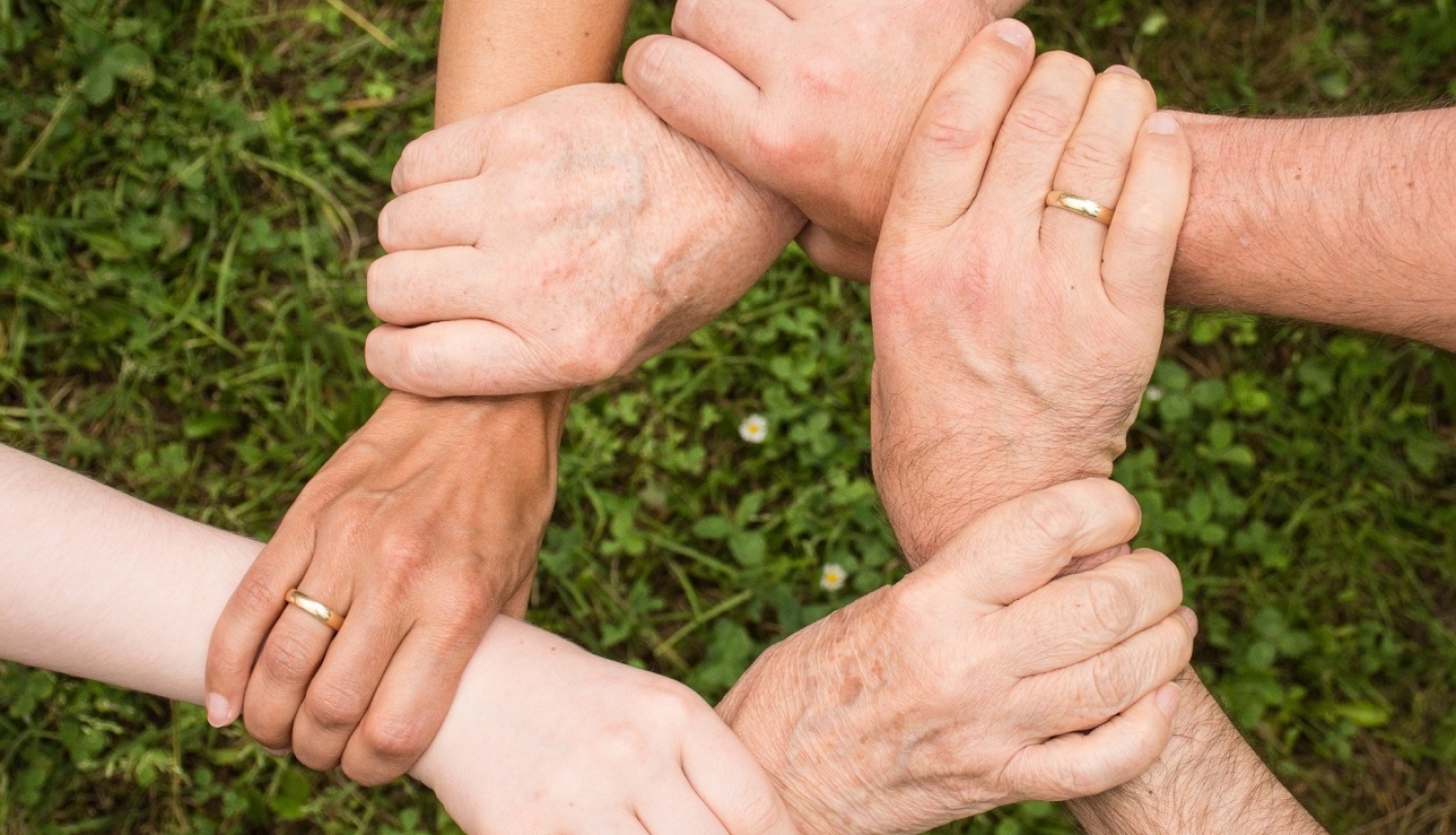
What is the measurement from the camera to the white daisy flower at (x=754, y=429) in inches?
128

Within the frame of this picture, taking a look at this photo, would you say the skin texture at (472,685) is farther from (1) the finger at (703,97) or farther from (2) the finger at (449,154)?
(1) the finger at (703,97)

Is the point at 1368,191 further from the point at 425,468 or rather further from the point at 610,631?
the point at 610,631

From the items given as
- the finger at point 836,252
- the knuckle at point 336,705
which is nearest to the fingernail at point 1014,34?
the finger at point 836,252

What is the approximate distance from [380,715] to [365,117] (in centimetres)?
221

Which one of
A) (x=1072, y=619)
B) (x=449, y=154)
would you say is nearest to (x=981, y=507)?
(x=1072, y=619)

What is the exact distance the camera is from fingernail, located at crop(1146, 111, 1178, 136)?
194 cm

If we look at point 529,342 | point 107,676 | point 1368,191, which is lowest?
point 107,676

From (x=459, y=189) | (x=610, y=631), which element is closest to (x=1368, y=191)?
(x=459, y=189)

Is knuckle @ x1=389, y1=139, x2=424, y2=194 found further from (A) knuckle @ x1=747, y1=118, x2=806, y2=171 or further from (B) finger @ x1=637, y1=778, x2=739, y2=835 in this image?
(B) finger @ x1=637, y1=778, x2=739, y2=835

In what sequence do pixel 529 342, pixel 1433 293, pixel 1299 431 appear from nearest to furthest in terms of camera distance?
1. pixel 1433 293
2. pixel 529 342
3. pixel 1299 431

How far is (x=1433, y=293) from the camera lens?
5.90 feet

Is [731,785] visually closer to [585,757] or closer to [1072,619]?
[585,757]

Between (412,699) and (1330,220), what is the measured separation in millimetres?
1798

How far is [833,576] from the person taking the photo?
10.2 ft
